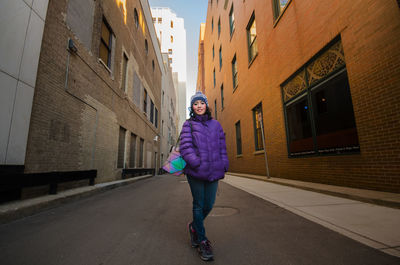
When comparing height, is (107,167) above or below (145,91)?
below

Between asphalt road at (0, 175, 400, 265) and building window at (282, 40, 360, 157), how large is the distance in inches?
115

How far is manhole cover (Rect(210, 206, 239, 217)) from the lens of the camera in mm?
3427

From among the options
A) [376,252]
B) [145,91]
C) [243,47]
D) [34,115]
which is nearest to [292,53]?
[243,47]

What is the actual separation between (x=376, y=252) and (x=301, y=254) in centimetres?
65

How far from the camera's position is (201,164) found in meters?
2.09

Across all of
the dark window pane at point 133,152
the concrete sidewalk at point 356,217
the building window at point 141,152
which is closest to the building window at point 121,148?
the dark window pane at point 133,152

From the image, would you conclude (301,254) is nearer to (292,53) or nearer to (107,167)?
(292,53)

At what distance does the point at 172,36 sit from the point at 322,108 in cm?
4890

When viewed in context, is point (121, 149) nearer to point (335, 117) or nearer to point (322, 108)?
point (322, 108)

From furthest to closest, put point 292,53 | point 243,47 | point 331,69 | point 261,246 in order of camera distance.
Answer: point 243,47, point 292,53, point 331,69, point 261,246

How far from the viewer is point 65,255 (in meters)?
1.94

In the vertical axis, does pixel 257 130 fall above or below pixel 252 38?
below

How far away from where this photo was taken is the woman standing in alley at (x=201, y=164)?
206 centimetres

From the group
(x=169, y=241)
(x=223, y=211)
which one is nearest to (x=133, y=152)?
(x=223, y=211)
